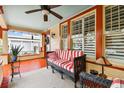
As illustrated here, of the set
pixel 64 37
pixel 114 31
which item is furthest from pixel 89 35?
pixel 64 37

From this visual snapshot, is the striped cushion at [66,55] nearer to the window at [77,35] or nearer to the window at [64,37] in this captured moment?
the window at [77,35]

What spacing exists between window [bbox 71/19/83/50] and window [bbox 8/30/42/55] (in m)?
4.03

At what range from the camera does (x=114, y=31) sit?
8.64 feet

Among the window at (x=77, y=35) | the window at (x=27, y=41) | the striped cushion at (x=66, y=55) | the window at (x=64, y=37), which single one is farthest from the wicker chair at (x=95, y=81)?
the window at (x=27, y=41)

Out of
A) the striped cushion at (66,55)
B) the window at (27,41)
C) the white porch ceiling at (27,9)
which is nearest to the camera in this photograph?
the white porch ceiling at (27,9)

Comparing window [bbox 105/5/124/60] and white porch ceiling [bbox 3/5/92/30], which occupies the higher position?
white porch ceiling [bbox 3/5/92/30]

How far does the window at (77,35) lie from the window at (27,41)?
13.2 feet

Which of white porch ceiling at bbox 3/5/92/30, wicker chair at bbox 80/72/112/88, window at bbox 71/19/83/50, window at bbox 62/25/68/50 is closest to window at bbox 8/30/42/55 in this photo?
white porch ceiling at bbox 3/5/92/30

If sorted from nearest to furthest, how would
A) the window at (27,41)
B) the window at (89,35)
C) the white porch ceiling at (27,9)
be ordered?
the white porch ceiling at (27,9) < the window at (89,35) < the window at (27,41)

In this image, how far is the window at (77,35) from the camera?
13.0 ft

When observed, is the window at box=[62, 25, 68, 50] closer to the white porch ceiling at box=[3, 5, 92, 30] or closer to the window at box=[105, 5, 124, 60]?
the white porch ceiling at box=[3, 5, 92, 30]

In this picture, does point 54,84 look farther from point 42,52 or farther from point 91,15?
point 42,52

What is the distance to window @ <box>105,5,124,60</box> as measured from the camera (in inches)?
98.3
